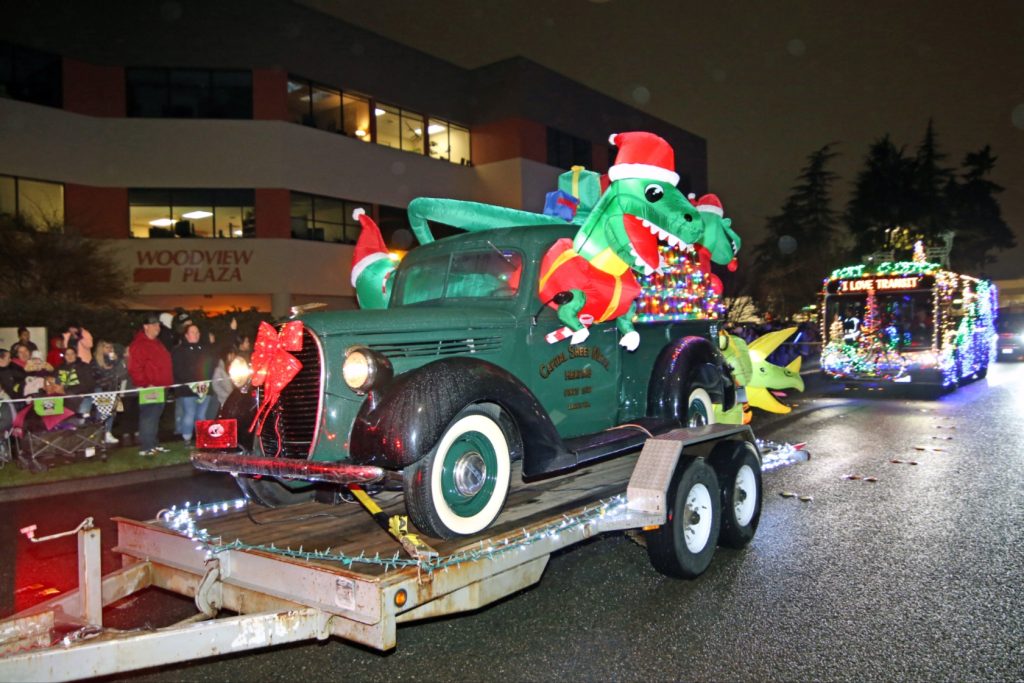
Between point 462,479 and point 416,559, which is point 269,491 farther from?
point 416,559

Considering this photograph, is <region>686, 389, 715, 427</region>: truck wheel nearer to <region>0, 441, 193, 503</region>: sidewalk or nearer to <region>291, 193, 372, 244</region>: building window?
<region>0, 441, 193, 503</region>: sidewalk

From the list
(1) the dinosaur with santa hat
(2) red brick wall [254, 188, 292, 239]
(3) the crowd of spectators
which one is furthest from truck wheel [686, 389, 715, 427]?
(2) red brick wall [254, 188, 292, 239]

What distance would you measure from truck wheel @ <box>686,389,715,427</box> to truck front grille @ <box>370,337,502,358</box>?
2613mm

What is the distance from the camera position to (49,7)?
2342cm

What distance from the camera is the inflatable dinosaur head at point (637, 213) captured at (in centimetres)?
531

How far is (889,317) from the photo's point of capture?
695 inches

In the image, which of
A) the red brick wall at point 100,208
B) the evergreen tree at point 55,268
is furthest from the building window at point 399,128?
the evergreen tree at point 55,268

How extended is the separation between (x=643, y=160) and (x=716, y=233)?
1.02 m

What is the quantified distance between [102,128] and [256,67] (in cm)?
513

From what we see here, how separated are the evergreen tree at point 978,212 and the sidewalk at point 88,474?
5671 centimetres

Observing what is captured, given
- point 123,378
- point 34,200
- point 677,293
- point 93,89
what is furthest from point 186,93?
point 677,293

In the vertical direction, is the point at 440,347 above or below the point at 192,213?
below

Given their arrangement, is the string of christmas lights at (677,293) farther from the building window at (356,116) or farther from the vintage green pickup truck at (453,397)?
the building window at (356,116)

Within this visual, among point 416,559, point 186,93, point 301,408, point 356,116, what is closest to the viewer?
point 416,559
